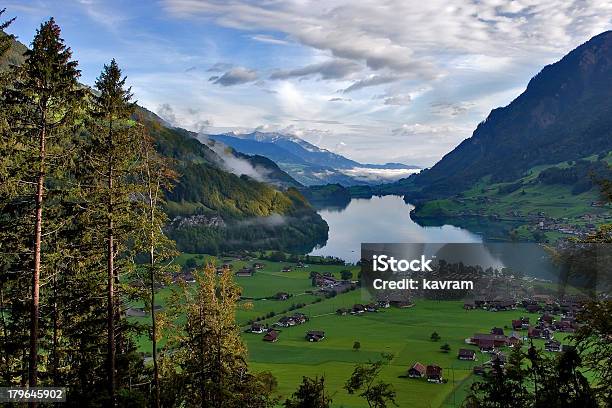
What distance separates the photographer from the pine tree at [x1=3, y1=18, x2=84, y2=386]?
53.3 feet

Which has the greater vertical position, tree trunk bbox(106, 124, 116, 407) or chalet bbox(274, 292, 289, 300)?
tree trunk bbox(106, 124, 116, 407)

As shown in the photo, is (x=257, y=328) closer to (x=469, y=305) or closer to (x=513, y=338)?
(x=513, y=338)

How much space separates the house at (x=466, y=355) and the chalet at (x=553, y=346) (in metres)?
10.3

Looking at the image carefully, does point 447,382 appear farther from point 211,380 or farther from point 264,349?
point 211,380

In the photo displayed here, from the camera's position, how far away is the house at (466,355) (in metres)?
72.1

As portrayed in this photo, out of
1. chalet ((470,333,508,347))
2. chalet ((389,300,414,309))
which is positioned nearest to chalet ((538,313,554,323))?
chalet ((470,333,508,347))

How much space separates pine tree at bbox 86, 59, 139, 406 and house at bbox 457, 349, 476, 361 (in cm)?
6364

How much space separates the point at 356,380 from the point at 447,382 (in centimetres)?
4406

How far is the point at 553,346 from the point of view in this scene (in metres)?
71.6

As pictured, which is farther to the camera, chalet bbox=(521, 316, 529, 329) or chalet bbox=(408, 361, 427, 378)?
chalet bbox=(521, 316, 529, 329)

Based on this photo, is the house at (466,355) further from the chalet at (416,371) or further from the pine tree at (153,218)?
the pine tree at (153,218)

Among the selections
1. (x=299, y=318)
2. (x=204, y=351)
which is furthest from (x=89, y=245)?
(x=299, y=318)

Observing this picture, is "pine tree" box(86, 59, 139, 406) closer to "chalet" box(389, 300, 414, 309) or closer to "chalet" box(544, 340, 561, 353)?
"chalet" box(544, 340, 561, 353)

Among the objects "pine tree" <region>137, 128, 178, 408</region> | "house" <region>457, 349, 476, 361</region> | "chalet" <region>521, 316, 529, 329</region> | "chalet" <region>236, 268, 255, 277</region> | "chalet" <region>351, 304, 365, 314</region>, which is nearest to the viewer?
"pine tree" <region>137, 128, 178, 408</region>
